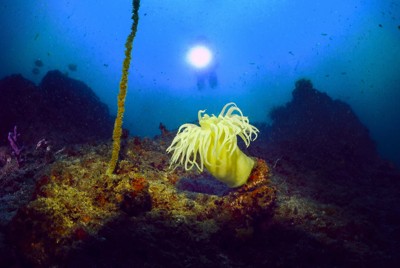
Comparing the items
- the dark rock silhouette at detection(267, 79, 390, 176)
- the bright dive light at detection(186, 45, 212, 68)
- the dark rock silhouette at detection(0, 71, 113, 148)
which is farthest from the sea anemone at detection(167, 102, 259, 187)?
the bright dive light at detection(186, 45, 212, 68)

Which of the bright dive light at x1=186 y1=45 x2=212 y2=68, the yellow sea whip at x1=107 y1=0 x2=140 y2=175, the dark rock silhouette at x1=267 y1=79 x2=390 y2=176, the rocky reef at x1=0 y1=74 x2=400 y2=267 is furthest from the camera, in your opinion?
the bright dive light at x1=186 y1=45 x2=212 y2=68

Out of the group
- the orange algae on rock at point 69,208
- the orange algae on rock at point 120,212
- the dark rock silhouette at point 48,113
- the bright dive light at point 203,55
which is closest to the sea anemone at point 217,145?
the orange algae on rock at point 120,212

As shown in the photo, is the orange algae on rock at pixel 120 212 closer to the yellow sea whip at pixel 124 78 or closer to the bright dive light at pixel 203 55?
the yellow sea whip at pixel 124 78

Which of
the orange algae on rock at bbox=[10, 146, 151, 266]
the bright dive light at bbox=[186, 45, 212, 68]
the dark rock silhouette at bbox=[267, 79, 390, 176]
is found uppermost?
the bright dive light at bbox=[186, 45, 212, 68]

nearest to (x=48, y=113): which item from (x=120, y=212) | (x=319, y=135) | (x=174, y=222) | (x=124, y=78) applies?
(x=124, y=78)

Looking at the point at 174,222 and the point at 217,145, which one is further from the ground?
the point at 217,145

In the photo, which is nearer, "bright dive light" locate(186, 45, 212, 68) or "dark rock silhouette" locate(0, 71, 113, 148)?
"dark rock silhouette" locate(0, 71, 113, 148)

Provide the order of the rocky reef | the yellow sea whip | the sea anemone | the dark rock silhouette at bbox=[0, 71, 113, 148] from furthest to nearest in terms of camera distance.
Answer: the dark rock silhouette at bbox=[0, 71, 113, 148]
the sea anemone
the yellow sea whip
the rocky reef

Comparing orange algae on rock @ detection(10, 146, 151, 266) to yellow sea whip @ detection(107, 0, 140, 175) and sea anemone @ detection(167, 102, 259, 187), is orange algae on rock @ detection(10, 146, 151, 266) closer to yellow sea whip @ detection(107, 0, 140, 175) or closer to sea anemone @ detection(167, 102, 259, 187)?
yellow sea whip @ detection(107, 0, 140, 175)

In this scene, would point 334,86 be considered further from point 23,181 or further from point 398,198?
point 23,181

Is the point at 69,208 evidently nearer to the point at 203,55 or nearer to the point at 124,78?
the point at 124,78

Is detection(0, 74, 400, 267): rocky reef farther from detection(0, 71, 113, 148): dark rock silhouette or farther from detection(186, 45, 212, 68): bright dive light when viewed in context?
detection(186, 45, 212, 68): bright dive light

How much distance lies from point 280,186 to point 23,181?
5.65 metres

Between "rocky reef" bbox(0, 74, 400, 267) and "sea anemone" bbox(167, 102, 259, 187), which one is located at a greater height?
"sea anemone" bbox(167, 102, 259, 187)
